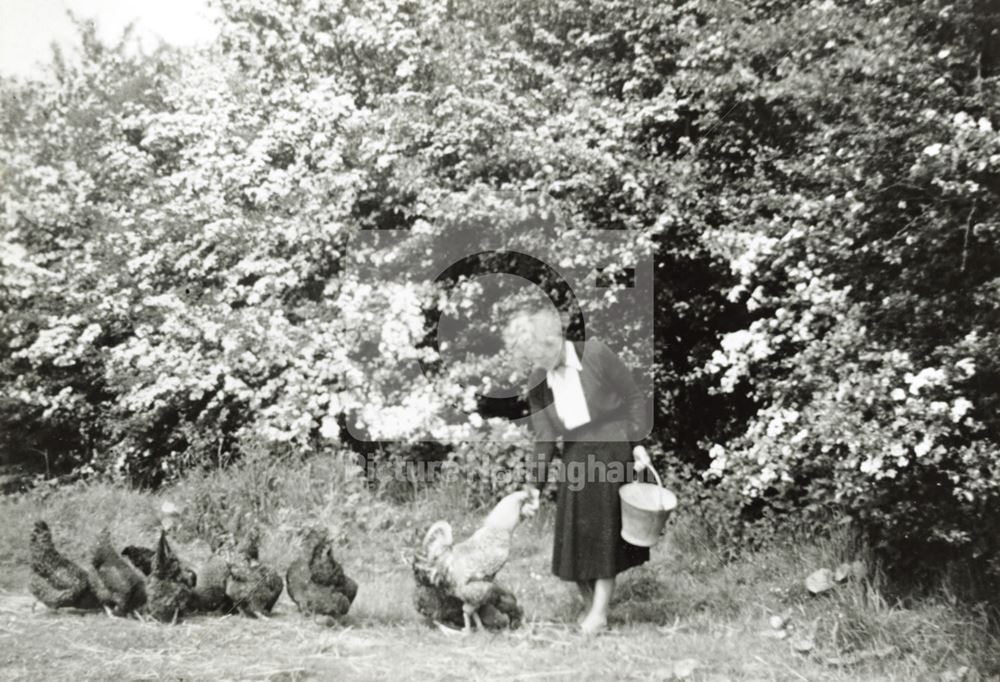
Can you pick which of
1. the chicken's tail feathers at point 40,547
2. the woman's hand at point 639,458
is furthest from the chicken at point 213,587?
the woman's hand at point 639,458

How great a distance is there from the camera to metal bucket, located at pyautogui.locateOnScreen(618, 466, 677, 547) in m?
4.30

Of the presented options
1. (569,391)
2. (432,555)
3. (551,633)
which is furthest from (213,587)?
(569,391)

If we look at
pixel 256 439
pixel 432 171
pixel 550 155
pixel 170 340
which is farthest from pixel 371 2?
pixel 256 439

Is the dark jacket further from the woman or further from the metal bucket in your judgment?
the metal bucket

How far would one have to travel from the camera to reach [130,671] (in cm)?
363

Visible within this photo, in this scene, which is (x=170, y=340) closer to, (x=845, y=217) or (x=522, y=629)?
(x=522, y=629)

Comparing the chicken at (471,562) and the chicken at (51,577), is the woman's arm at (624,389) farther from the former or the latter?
the chicken at (51,577)

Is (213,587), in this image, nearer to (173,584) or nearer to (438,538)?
(173,584)

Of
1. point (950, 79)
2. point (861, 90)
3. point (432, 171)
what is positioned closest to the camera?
point (950, 79)

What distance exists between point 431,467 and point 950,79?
4943mm

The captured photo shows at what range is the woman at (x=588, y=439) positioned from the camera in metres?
4.46

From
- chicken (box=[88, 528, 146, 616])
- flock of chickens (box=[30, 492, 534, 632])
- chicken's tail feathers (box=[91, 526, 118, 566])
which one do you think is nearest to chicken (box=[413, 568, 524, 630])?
flock of chickens (box=[30, 492, 534, 632])

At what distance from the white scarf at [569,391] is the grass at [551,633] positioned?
1149mm

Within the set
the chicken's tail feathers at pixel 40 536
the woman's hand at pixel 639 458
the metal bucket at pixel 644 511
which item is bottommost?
the chicken's tail feathers at pixel 40 536
